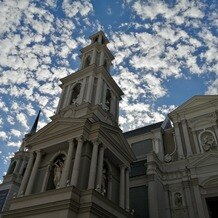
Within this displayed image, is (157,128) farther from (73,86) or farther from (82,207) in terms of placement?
(82,207)

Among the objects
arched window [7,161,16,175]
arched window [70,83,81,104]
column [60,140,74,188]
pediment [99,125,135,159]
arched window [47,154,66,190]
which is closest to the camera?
column [60,140,74,188]

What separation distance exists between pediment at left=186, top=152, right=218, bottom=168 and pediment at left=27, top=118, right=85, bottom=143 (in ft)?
37.1

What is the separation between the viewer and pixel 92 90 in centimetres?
2269

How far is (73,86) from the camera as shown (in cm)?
2464

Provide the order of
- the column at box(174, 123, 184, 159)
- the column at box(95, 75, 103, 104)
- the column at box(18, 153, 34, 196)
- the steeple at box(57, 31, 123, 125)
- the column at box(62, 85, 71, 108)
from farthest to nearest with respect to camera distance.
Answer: the column at box(174, 123, 184, 159)
the column at box(62, 85, 71, 108)
the column at box(95, 75, 103, 104)
the steeple at box(57, 31, 123, 125)
the column at box(18, 153, 34, 196)

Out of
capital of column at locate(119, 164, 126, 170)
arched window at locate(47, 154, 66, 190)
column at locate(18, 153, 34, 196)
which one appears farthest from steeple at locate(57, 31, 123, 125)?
column at locate(18, 153, 34, 196)

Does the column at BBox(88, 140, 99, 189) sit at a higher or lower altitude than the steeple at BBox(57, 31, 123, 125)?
lower

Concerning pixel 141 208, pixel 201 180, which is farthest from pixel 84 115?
pixel 201 180

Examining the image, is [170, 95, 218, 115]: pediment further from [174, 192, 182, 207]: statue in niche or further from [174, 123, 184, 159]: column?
[174, 192, 182, 207]: statue in niche

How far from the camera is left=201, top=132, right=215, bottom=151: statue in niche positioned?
2387 cm

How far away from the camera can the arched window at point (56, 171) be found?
17.2 meters

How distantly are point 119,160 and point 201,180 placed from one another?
7555 mm

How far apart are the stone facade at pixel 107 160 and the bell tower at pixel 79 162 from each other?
50 mm

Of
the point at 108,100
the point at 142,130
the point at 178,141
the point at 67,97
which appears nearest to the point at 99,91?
the point at 108,100
